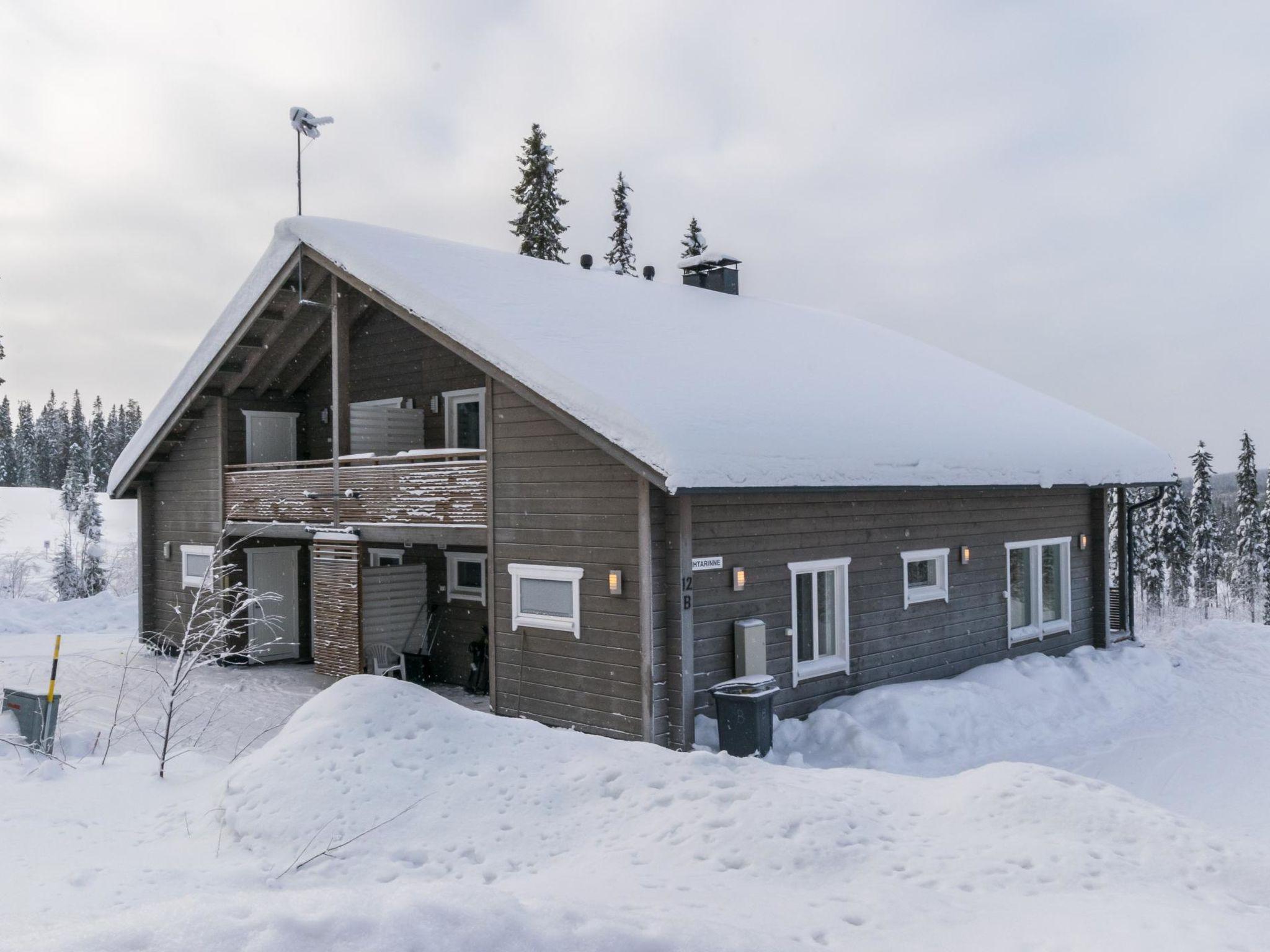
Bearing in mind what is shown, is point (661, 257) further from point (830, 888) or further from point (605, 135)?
point (830, 888)

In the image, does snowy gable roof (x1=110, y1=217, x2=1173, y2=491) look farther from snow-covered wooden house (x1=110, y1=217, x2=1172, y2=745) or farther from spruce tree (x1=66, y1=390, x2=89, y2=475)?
spruce tree (x1=66, y1=390, x2=89, y2=475)

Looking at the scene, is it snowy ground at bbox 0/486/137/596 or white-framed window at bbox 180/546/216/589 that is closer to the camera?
white-framed window at bbox 180/546/216/589

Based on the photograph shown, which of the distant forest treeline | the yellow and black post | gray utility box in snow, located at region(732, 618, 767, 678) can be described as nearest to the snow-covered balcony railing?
gray utility box in snow, located at region(732, 618, 767, 678)

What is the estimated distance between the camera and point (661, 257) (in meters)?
36.9

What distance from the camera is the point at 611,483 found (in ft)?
32.1

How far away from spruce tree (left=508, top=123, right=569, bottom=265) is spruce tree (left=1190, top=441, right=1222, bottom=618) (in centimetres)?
3481

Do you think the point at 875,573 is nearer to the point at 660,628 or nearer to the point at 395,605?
the point at 660,628

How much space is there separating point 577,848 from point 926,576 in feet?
27.7

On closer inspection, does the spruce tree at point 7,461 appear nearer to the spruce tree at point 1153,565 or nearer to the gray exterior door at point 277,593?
the gray exterior door at point 277,593

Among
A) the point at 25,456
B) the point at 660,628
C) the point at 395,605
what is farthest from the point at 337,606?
the point at 25,456

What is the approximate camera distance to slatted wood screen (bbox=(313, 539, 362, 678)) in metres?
13.1

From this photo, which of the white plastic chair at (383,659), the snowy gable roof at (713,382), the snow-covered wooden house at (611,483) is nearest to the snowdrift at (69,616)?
the snow-covered wooden house at (611,483)

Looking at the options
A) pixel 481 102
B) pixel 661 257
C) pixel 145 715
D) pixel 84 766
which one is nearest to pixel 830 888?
pixel 84 766

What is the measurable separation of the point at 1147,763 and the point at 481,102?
12672mm
